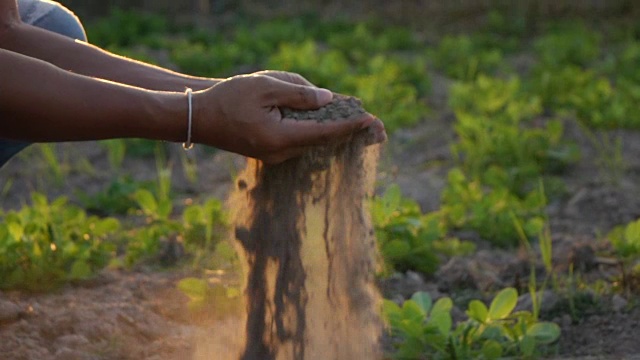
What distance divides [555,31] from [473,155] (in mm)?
3565

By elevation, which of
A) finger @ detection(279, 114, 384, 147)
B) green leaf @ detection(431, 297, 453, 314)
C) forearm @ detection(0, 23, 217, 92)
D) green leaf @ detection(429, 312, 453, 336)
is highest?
forearm @ detection(0, 23, 217, 92)

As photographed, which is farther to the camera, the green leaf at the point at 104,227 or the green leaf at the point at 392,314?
the green leaf at the point at 104,227

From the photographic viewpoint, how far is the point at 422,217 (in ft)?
12.9

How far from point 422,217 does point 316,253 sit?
1.48 metres

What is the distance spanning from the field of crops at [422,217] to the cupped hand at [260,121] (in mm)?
619

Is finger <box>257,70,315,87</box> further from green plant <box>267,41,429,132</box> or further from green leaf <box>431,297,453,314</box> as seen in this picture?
green plant <box>267,41,429,132</box>

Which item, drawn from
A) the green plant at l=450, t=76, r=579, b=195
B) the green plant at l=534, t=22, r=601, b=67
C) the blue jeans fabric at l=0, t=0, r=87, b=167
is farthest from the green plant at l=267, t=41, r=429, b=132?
the blue jeans fabric at l=0, t=0, r=87, b=167

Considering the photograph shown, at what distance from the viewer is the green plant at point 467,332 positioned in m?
2.76

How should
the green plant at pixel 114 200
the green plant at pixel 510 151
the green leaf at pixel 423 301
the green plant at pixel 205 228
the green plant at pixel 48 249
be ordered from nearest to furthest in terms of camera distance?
the green leaf at pixel 423 301 → the green plant at pixel 48 249 → the green plant at pixel 205 228 → the green plant at pixel 114 200 → the green plant at pixel 510 151

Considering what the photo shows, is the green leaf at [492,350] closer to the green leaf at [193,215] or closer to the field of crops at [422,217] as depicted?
the field of crops at [422,217]

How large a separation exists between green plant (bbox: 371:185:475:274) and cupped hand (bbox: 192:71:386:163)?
1131 mm

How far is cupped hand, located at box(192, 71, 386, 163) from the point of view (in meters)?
2.29

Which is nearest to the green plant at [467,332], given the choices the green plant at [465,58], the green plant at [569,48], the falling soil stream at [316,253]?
the falling soil stream at [316,253]

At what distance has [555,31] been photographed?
27.1ft
